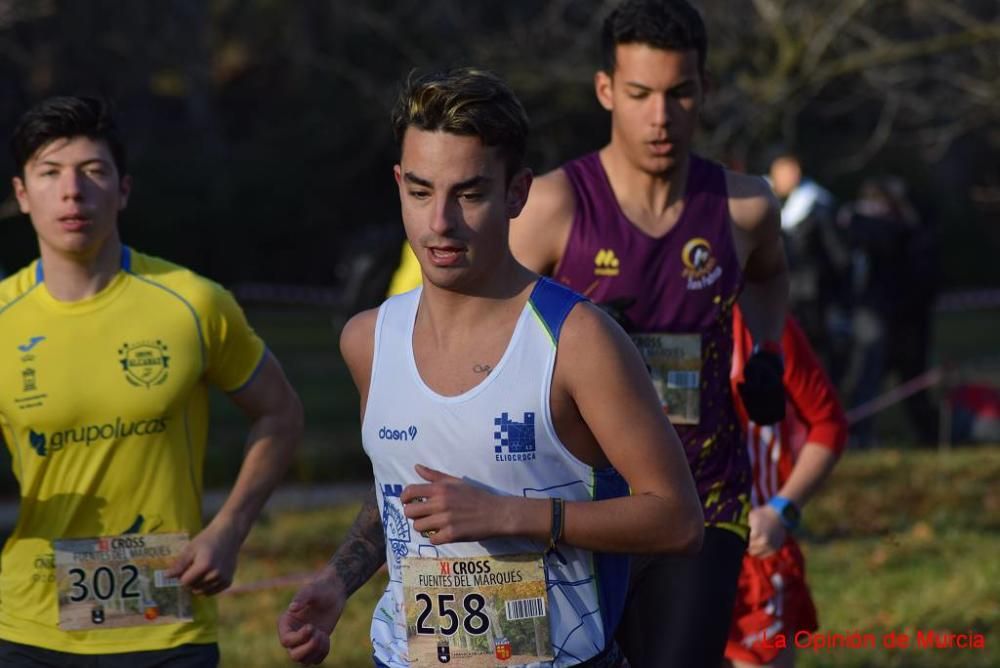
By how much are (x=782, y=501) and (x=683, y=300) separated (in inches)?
33.8

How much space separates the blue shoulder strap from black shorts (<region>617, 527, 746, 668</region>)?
126cm

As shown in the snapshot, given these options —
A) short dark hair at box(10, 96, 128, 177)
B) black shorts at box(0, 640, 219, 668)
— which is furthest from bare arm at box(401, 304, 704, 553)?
short dark hair at box(10, 96, 128, 177)

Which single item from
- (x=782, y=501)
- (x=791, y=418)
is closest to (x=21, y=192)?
(x=782, y=501)

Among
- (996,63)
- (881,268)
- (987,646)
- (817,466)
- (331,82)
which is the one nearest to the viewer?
(817,466)

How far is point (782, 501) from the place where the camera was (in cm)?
518

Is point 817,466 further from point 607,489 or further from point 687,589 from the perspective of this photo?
point 607,489

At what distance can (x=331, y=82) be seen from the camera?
25.0m

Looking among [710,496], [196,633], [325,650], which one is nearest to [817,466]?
[710,496]

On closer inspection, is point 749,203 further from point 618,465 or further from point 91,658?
point 91,658

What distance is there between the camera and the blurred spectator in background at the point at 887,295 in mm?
13828

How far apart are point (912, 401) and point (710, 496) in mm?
9830

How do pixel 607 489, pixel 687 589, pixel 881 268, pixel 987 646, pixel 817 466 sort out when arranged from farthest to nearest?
pixel 881 268 < pixel 987 646 < pixel 817 466 < pixel 687 589 < pixel 607 489

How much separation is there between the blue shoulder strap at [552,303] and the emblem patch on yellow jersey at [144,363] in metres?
1.52

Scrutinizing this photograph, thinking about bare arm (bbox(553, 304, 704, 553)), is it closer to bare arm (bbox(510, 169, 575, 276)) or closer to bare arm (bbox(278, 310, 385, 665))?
bare arm (bbox(278, 310, 385, 665))
